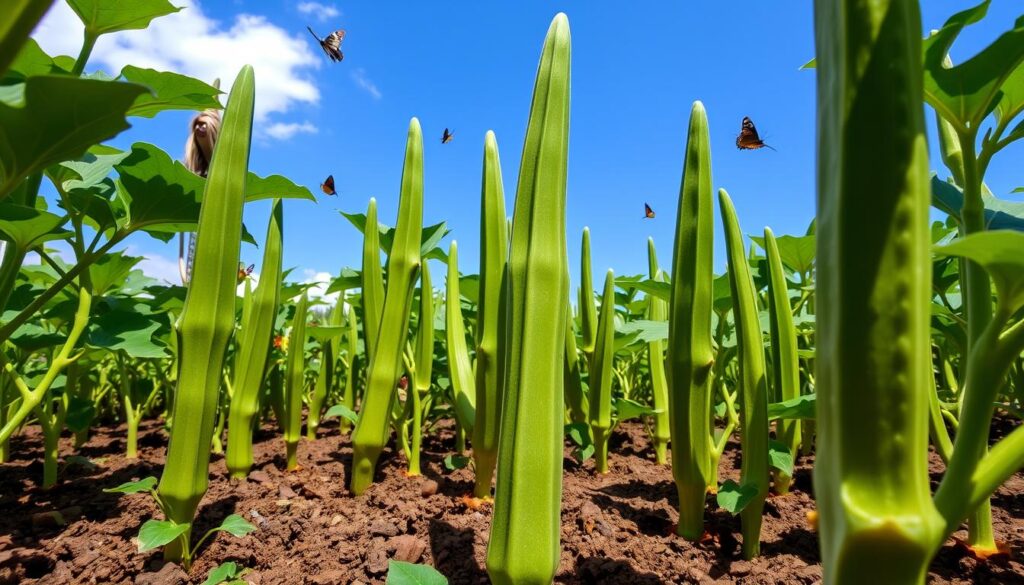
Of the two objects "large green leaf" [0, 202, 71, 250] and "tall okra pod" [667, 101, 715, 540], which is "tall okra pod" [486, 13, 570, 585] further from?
"large green leaf" [0, 202, 71, 250]

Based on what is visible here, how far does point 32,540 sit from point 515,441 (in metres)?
1.21

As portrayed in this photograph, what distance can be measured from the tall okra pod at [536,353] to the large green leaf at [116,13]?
67cm

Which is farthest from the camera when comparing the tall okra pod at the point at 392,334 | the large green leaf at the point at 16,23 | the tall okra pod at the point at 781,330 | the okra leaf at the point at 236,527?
the tall okra pod at the point at 392,334

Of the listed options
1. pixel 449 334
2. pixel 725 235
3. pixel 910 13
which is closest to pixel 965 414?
pixel 910 13

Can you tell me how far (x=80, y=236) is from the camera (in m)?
1.12

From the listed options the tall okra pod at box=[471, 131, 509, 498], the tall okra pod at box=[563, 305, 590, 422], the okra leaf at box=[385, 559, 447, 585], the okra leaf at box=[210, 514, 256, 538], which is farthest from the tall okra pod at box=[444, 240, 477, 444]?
the okra leaf at box=[385, 559, 447, 585]

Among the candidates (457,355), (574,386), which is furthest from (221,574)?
(574,386)

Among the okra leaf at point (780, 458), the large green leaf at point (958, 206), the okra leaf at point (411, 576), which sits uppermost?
the large green leaf at point (958, 206)

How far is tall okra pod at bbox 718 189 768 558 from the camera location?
1068mm

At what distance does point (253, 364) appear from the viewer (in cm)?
152

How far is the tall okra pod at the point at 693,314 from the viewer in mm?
1037

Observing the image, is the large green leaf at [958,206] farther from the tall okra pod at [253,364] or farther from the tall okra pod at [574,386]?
the tall okra pod at [253,364]

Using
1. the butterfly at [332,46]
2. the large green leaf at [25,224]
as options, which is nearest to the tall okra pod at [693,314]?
the large green leaf at [25,224]

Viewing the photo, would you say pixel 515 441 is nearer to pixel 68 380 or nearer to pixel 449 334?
pixel 449 334
